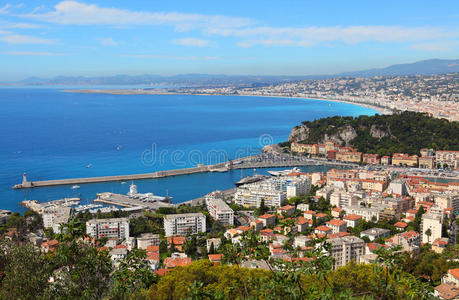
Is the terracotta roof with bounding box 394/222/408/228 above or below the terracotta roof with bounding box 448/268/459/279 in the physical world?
below

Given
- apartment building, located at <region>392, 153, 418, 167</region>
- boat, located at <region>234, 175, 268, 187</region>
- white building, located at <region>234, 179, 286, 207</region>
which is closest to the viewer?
white building, located at <region>234, 179, 286, 207</region>

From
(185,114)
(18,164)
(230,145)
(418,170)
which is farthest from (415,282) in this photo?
(185,114)

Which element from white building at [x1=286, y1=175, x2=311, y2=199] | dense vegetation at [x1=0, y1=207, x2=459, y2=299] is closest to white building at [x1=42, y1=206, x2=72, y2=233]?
dense vegetation at [x1=0, y1=207, x2=459, y2=299]

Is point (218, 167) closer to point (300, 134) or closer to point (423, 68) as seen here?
point (300, 134)

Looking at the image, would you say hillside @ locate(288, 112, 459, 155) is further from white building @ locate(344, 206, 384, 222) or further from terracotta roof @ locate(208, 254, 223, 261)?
terracotta roof @ locate(208, 254, 223, 261)

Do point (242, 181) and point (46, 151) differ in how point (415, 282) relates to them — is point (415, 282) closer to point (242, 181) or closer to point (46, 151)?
point (242, 181)

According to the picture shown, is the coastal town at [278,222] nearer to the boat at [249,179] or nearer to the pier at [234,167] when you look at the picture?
the boat at [249,179]

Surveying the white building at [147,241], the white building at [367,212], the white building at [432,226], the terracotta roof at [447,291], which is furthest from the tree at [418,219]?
the white building at [147,241]
